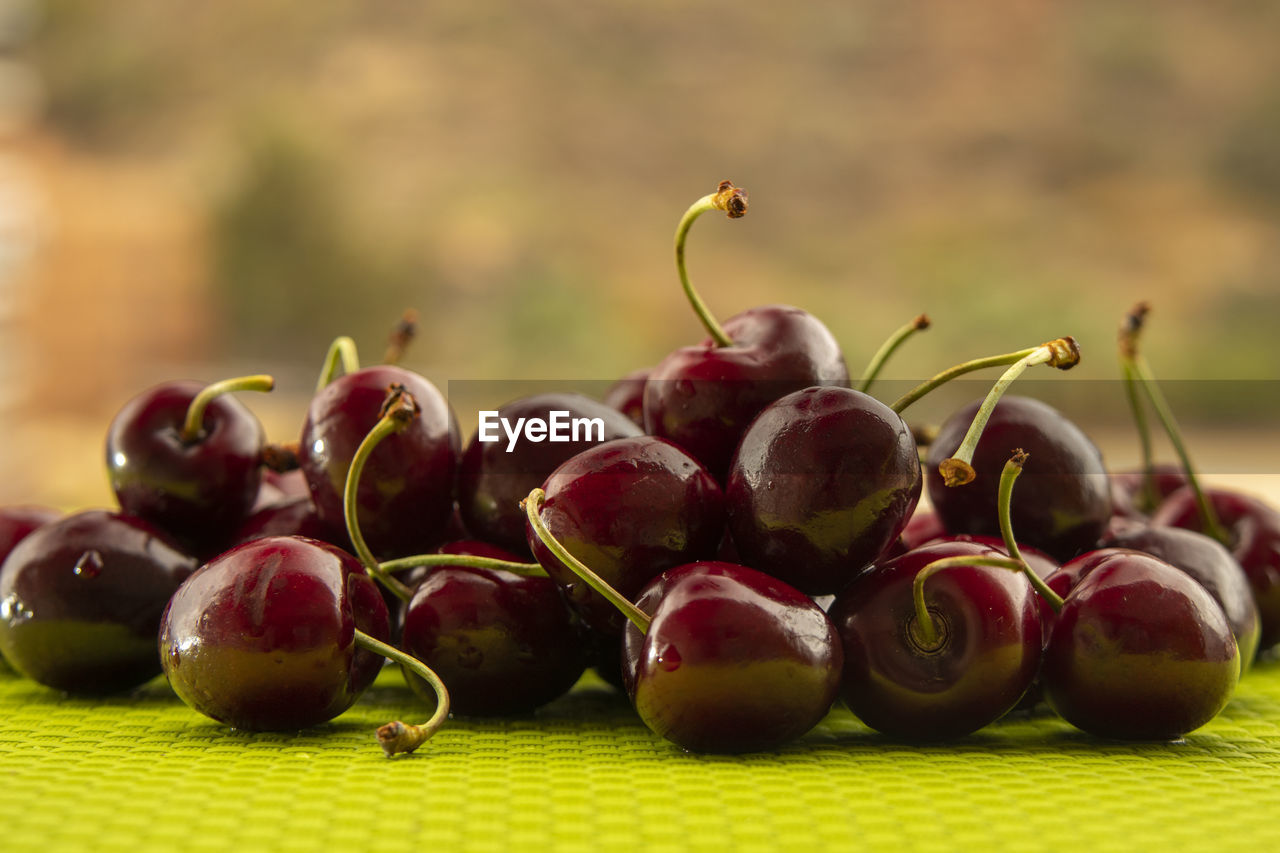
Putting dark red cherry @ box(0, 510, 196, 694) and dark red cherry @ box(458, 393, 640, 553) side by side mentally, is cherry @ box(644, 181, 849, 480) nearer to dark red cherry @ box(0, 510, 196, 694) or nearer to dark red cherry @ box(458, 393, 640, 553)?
dark red cherry @ box(458, 393, 640, 553)

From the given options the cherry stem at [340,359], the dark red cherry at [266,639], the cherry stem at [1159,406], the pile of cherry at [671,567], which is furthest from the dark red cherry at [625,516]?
the cherry stem at [1159,406]

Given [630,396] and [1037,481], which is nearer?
[1037,481]

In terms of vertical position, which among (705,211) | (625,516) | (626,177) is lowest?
(625,516)

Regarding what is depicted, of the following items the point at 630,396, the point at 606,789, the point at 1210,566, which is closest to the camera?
the point at 606,789

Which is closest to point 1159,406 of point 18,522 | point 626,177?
point 18,522

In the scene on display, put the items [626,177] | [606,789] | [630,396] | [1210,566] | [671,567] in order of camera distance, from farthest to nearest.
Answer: [626,177]
[630,396]
[1210,566]
[671,567]
[606,789]

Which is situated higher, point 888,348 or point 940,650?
point 888,348

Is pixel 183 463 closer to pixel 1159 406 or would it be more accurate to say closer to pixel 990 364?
pixel 990 364
